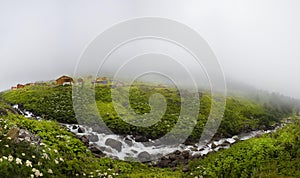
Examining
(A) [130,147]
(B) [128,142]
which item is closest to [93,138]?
(B) [128,142]

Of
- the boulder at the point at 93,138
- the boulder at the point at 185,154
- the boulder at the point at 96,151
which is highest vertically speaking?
the boulder at the point at 93,138

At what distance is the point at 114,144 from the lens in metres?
24.8

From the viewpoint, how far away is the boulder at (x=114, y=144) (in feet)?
80.5

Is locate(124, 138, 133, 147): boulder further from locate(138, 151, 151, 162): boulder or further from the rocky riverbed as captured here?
locate(138, 151, 151, 162): boulder

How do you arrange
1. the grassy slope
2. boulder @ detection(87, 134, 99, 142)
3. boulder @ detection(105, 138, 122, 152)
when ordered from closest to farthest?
the grassy slope, boulder @ detection(105, 138, 122, 152), boulder @ detection(87, 134, 99, 142)

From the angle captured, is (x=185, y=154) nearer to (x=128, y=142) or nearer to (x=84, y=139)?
(x=128, y=142)

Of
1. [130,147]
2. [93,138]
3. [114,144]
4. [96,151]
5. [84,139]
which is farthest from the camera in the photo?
[130,147]

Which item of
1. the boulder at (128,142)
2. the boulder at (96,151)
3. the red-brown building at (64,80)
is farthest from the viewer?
the red-brown building at (64,80)

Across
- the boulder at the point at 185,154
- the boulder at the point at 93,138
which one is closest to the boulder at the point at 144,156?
the boulder at the point at 185,154

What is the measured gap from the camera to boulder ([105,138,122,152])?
24547mm

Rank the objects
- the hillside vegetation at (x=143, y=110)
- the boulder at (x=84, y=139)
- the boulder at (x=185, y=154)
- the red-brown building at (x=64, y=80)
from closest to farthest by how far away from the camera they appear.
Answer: the boulder at (x=185, y=154) → the boulder at (x=84, y=139) → the hillside vegetation at (x=143, y=110) → the red-brown building at (x=64, y=80)

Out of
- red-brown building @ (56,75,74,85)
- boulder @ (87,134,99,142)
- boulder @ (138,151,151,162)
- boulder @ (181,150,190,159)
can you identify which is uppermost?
red-brown building @ (56,75,74,85)

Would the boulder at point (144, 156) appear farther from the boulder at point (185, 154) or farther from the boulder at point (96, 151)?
the boulder at point (96, 151)

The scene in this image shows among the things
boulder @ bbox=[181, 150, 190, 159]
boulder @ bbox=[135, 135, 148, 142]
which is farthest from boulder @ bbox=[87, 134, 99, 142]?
boulder @ bbox=[181, 150, 190, 159]
